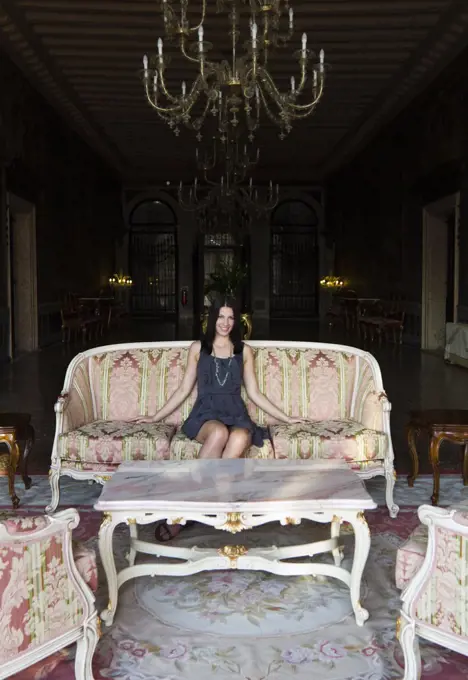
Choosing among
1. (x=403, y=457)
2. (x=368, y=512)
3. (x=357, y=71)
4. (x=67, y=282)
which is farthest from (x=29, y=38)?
(x=368, y=512)

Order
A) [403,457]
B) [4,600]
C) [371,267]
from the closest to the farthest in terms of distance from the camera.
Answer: [4,600] → [403,457] → [371,267]

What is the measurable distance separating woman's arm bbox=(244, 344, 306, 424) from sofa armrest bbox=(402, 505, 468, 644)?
2.00 meters

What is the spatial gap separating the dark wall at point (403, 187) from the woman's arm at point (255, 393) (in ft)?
24.0

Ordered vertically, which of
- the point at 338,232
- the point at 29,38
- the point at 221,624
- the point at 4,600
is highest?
the point at 29,38

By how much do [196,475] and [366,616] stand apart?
908mm

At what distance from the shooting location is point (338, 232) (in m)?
21.4

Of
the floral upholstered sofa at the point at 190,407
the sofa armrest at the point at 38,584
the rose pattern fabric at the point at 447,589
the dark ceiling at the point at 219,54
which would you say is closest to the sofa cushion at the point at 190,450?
the floral upholstered sofa at the point at 190,407

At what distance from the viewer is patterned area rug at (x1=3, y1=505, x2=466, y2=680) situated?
2.51 m

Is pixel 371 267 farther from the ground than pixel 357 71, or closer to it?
closer to it

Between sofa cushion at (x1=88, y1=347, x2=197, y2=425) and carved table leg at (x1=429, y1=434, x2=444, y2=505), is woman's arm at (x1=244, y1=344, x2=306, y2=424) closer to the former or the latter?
sofa cushion at (x1=88, y1=347, x2=197, y2=425)

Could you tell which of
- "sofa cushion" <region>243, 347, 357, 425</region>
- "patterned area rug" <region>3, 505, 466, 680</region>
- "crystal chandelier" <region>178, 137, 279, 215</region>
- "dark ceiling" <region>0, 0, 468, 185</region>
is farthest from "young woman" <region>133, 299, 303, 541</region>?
"crystal chandelier" <region>178, 137, 279, 215</region>

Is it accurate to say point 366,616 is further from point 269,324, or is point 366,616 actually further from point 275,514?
point 269,324

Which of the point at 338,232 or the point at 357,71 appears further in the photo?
the point at 338,232

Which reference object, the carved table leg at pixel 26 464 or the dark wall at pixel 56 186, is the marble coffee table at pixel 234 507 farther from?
the dark wall at pixel 56 186
